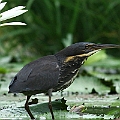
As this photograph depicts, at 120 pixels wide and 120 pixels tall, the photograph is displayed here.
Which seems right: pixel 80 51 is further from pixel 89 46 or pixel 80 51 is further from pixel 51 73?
pixel 51 73


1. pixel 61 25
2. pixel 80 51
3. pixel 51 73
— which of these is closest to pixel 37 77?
pixel 51 73

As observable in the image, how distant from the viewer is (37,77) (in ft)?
8.11

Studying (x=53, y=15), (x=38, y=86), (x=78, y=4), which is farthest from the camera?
(x=53, y=15)

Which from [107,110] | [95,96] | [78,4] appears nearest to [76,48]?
[107,110]

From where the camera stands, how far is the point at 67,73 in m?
2.50

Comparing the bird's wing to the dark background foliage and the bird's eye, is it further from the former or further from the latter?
the dark background foliage

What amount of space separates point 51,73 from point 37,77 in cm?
7

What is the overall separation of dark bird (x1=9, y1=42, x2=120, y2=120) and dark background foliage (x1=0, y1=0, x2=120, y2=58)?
3.32 m

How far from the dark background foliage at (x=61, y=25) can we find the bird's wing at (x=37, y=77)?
11.1 feet

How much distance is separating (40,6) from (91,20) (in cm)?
69

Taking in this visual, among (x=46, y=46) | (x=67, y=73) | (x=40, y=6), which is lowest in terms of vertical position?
(x=67, y=73)

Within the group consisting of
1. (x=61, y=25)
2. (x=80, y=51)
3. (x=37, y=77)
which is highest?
(x=61, y=25)

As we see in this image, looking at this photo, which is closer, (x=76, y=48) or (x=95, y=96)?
(x=76, y=48)

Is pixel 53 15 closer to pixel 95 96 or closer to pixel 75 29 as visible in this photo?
pixel 75 29
